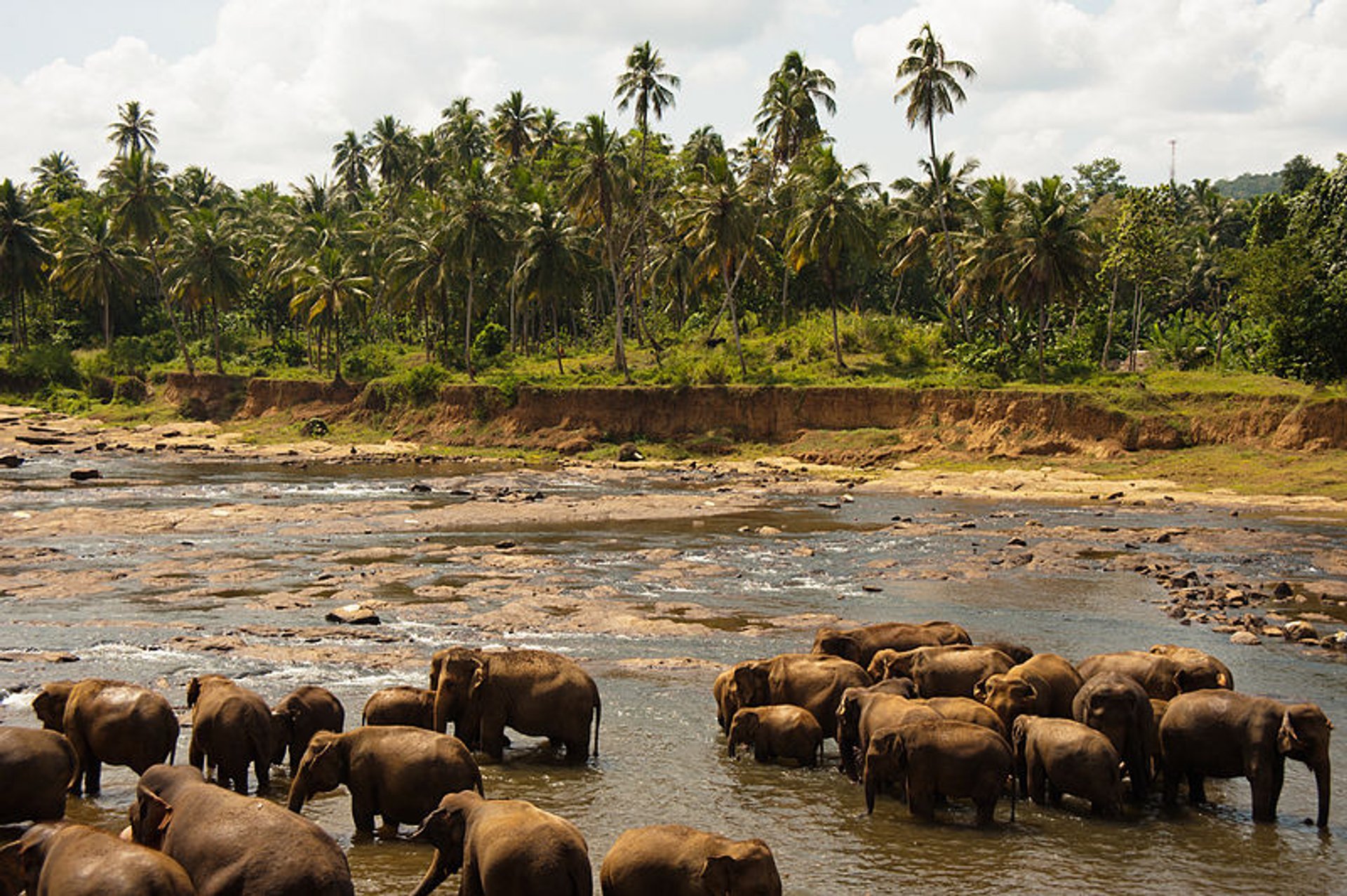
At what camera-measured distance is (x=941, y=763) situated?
501 inches

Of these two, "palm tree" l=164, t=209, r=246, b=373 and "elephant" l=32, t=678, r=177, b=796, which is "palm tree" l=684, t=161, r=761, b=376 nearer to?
"palm tree" l=164, t=209, r=246, b=373

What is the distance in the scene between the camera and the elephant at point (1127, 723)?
13.5 metres

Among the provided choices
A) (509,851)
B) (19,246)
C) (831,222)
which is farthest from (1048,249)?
(19,246)

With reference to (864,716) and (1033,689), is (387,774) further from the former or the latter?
(1033,689)

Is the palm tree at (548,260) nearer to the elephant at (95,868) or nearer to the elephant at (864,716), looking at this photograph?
the elephant at (864,716)

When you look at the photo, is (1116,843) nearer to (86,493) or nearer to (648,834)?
(648,834)

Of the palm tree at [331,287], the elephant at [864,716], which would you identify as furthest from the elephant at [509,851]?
the palm tree at [331,287]

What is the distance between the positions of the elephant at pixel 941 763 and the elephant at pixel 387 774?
168 inches

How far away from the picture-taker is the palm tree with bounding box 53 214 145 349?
275ft

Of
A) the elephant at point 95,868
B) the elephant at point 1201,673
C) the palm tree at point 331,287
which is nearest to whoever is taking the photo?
the elephant at point 95,868

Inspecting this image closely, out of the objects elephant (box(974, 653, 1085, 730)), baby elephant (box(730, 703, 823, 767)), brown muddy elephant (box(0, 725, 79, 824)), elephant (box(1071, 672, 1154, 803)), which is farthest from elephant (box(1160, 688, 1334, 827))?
brown muddy elephant (box(0, 725, 79, 824))

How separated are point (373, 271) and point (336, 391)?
16.9 m

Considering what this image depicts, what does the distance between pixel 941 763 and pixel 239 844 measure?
23.4 ft

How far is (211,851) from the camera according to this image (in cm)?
893
